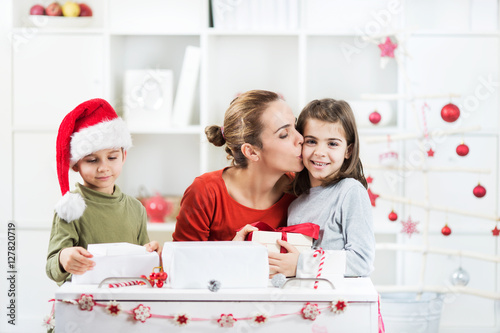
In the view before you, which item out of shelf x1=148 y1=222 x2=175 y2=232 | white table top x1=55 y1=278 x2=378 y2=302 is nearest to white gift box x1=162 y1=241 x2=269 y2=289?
white table top x1=55 y1=278 x2=378 y2=302

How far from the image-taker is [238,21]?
2.58 m

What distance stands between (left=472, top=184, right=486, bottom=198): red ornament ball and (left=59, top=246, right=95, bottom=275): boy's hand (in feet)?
5.64

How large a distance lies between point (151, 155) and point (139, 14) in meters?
0.63

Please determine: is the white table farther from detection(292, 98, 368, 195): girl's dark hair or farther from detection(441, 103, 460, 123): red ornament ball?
detection(441, 103, 460, 123): red ornament ball

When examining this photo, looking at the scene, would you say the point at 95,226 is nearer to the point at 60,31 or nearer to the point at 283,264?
the point at 283,264

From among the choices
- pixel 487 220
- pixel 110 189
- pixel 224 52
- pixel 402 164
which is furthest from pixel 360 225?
pixel 224 52

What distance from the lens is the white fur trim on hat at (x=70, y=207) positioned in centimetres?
117

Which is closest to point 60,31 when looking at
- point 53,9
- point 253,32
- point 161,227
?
point 53,9

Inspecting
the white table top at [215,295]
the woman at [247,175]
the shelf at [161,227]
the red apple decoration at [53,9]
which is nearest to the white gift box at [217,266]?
the white table top at [215,295]

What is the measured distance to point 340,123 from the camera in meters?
1.39

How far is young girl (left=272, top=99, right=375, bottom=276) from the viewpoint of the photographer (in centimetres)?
128

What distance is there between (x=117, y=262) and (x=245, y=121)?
461 millimetres

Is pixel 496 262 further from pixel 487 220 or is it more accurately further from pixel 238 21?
pixel 238 21

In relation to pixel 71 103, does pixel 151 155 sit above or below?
below
